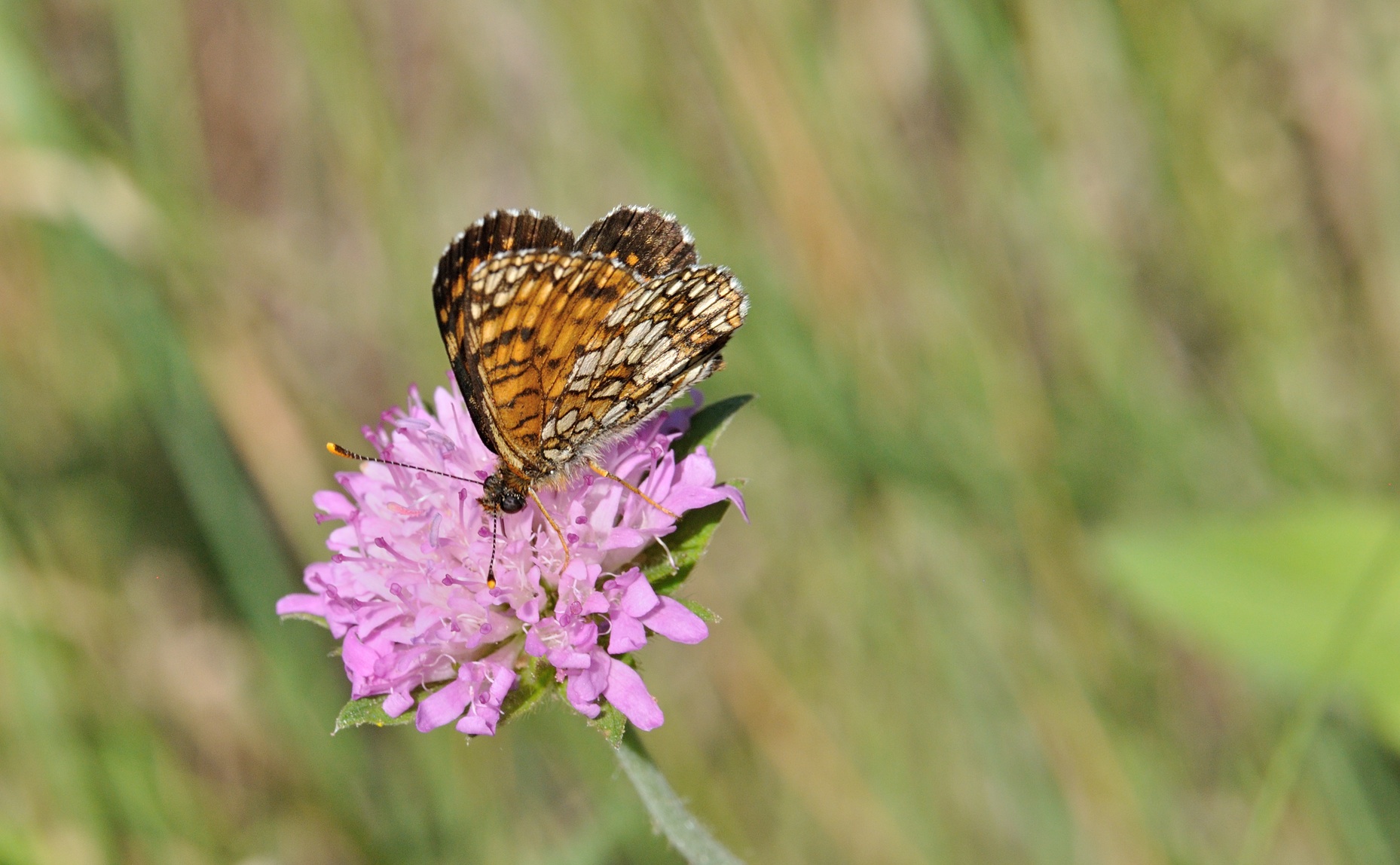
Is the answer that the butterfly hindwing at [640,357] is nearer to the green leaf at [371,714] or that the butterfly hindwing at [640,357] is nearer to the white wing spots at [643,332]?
the white wing spots at [643,332]

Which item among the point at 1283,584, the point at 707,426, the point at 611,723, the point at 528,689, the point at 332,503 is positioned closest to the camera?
the point at 611,723

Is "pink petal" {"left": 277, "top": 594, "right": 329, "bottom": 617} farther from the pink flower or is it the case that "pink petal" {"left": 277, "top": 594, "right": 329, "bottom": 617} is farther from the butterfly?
the butterfly

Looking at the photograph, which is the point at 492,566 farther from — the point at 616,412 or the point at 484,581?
the point at 616,412

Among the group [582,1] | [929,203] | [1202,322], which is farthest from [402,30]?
[1202,322]

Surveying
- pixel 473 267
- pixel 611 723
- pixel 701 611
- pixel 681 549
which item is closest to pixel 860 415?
pixel 681 549

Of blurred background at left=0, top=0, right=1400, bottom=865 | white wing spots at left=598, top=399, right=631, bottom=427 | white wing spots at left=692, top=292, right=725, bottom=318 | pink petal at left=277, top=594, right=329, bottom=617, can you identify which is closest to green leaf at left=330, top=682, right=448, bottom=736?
pink petal at left=277, top=594, right=329, bottom=617
